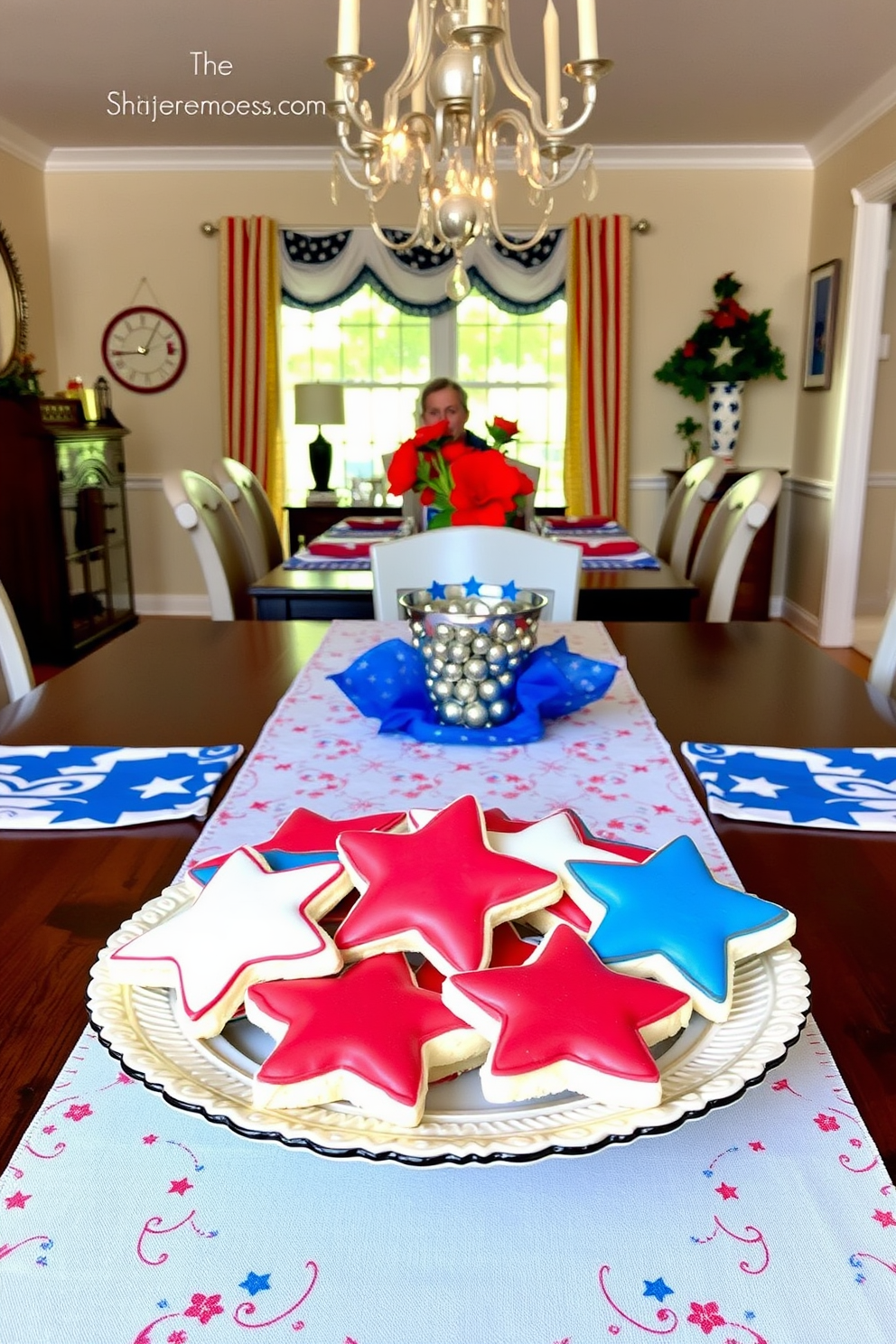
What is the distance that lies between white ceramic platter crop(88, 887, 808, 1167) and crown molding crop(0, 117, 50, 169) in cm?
552

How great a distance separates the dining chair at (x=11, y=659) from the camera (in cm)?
164

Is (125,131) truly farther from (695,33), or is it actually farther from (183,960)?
(183,960)

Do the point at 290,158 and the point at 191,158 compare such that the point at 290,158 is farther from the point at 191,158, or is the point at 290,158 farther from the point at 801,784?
the point at 801,784

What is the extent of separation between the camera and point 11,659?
5.42 feet

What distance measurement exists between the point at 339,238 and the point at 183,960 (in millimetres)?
5638

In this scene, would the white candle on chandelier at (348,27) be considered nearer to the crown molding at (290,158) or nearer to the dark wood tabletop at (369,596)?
the dark wood tabletop at (369,596)

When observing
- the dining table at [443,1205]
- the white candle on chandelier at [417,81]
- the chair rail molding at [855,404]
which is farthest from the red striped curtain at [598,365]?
the dining table at [443,1205]

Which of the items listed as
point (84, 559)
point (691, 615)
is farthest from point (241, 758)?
point (84, 559)

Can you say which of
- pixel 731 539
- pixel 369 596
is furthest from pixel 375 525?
pixel 731 539

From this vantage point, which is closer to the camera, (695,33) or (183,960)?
(183,960)

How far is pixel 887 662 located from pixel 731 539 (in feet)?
3.52

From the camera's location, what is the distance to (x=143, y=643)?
1.82 metres

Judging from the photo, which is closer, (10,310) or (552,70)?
(552,70)

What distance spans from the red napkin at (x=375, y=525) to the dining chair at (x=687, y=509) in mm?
990
